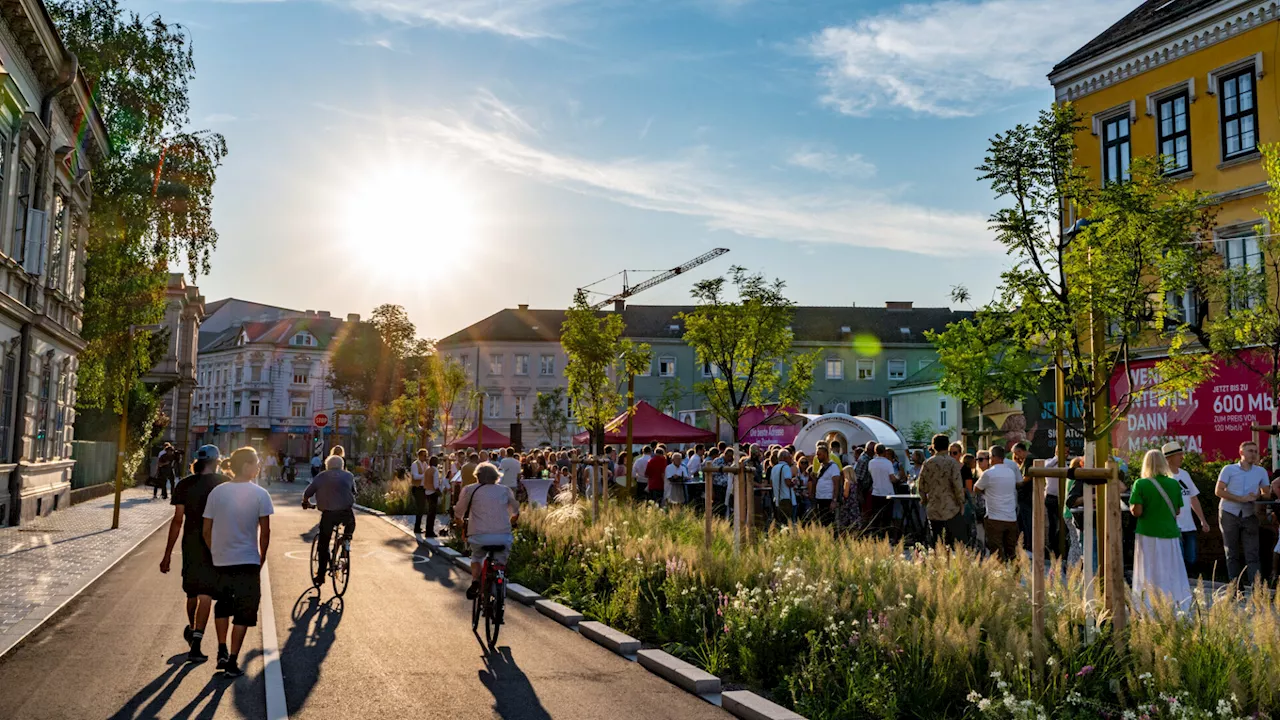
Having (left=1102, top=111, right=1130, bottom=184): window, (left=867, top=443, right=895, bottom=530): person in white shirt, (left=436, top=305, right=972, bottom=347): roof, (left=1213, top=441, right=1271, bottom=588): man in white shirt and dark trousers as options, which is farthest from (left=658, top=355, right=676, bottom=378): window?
(left=1213, top=441, right=1271, bottom=588): man in white shirt and dark trousers

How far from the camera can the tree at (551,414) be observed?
7944cm

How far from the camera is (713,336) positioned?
98.2ft

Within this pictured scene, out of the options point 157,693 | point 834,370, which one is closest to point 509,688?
point 157,693

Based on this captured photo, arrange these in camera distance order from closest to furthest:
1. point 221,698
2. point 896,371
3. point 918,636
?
1. point 918,636
2. point 221,698
3. point 896,371

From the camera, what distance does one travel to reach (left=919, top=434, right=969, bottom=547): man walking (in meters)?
14.5

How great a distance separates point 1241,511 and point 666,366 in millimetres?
66609

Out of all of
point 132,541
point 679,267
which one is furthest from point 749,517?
point 679,267

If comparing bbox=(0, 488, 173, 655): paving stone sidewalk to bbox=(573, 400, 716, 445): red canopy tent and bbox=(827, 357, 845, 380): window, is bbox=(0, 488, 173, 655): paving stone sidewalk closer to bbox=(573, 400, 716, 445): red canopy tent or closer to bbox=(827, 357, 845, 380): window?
bbox=(573, 400, 716, 445): red canopy tent

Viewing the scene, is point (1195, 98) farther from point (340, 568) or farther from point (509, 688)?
point (509, 688)

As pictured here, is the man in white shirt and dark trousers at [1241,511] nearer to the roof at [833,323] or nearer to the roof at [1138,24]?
the roof at [1138,24]

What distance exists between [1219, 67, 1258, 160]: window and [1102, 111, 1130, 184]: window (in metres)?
2.61

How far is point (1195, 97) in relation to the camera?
25.2 m

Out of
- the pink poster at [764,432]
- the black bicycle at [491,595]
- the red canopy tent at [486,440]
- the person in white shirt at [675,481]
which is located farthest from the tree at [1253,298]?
the red canopy tent at [486,440]

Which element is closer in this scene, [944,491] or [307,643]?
[307,643]
